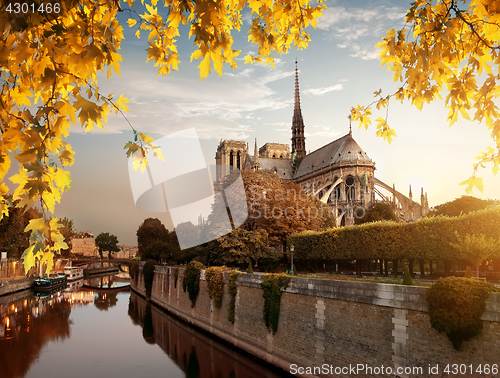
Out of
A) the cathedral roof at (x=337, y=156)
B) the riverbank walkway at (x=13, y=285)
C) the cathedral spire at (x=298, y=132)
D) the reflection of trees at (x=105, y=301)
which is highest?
the cathedral spire at (x=298, y=132)

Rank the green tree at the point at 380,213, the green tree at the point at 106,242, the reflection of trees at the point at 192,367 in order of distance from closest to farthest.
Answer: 1. the reflection of trees at the point at 192,367
2. the green tree at the point at 380,213
3. the green tree at the point at 106,242

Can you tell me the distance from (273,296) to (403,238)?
1000cm

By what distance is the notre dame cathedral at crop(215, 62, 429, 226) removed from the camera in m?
60.6

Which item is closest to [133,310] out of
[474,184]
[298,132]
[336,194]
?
[474,184]

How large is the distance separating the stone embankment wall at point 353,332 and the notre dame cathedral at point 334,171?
108 feet

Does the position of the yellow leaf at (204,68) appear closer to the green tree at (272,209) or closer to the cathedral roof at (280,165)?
the green tree at (272,209)

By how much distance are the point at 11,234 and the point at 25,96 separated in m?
42.2

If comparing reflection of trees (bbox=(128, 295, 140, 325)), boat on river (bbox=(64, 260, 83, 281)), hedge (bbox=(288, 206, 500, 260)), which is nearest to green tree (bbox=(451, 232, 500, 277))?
hedge (bbox=(288, 206, 500, 260))

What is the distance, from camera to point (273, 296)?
15.2 metres

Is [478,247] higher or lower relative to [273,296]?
higher

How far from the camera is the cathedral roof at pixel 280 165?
86.1 m

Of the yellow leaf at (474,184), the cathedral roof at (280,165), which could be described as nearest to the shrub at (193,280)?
the yellow leaf at (474,184)

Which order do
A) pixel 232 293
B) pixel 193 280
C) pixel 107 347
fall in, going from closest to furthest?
pixel 232 293, pixel 107 347, pixel 193 280

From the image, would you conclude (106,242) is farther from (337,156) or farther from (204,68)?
(204,68)
